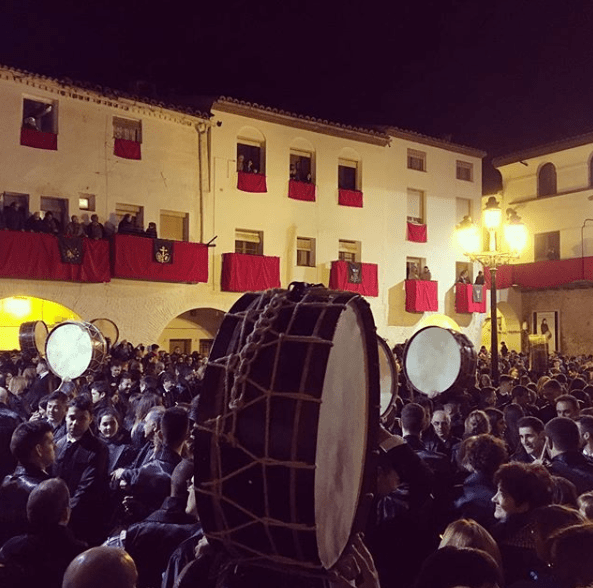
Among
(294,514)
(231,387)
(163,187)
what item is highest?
(163,187)

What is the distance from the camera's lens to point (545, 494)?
12.3 feet

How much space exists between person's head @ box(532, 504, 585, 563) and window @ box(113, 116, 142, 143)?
21.1 m

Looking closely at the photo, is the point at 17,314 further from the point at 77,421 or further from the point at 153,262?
the point at 77,421

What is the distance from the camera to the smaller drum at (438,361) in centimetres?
916

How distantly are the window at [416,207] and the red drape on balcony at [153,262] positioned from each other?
1079 cm

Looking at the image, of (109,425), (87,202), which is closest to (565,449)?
(109,425)

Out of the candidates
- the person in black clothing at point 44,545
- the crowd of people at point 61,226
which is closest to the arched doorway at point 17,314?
the crowd of people at point 61,226

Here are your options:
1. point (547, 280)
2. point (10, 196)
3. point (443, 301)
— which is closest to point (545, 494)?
point (10, 196)

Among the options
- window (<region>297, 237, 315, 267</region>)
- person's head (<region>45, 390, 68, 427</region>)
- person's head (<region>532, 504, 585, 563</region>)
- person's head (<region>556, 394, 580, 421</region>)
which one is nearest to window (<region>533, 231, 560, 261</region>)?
window (<region>297, 237, 315, 267</region>)

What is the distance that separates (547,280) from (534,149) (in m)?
6.37

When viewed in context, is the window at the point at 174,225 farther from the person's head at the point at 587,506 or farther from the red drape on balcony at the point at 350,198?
the person's head at the point at 587,506

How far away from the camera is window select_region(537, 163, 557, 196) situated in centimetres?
3338

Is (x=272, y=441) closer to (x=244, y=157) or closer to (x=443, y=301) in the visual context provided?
(x=244, y=157)

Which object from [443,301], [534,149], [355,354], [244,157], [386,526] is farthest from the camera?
[534,149]
